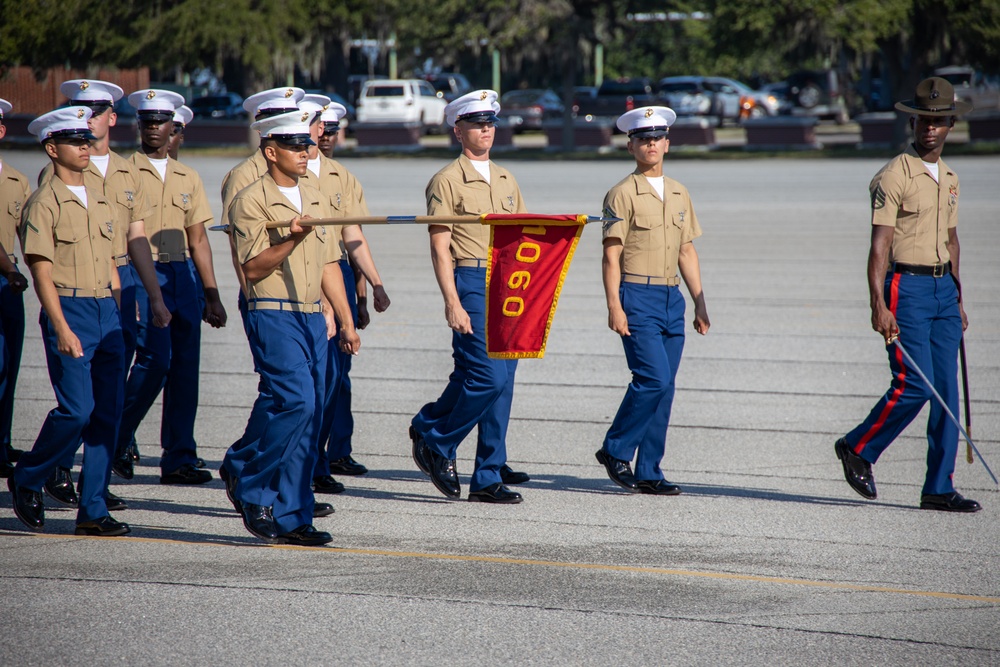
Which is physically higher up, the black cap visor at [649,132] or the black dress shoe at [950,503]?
the black cap visor at [649,132]

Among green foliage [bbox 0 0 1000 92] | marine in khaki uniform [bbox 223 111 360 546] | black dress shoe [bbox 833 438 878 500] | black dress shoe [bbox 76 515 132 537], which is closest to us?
marine in khaki uniform [bbox 223 111 360 546]

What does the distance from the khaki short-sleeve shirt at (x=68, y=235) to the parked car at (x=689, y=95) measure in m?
40.8

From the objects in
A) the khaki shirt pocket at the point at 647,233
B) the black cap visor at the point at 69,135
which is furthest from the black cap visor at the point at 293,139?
the khaki shirt pocket at the point at 647,233

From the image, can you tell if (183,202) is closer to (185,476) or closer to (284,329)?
(185,476)

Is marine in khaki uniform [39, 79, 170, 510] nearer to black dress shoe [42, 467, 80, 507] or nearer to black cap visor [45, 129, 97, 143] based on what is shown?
black dress shoe [42, 467, 80, 507]

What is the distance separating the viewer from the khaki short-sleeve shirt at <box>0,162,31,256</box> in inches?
271

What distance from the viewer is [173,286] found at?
701 centimetres

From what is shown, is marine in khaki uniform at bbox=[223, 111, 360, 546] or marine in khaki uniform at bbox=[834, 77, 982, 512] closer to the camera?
marine in khaki uniform at bbox=[223, 111, 360, 546]

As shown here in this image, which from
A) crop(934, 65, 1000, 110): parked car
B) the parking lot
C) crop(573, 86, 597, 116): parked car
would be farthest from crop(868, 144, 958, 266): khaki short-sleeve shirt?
crop(573, 86, 597, 116): parked car

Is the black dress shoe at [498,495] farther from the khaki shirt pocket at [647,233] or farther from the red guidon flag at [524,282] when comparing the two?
the khaki shirt pocket at [647,233]

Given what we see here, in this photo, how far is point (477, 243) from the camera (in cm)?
673

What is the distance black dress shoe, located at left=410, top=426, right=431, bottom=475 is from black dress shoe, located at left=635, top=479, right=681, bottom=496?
47.3 inches

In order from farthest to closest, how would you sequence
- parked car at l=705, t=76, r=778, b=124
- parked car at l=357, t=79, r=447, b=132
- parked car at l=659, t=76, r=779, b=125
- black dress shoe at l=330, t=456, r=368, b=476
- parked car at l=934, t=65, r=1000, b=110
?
parked car at l=705, t=76, r=778, b=124 → parked car at l=659, t=76, r=779, b=125 → parked car at l=357, t=79, r=447, b=132 → parked car at l=934, t=65, r=1000, b=110 → black dress shoe at l=330, t=456, r=368, b=476

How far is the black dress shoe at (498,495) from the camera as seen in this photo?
6633 millimetres
